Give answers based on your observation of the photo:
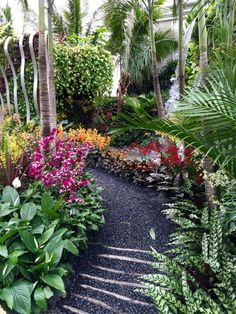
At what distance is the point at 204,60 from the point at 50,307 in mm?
2536

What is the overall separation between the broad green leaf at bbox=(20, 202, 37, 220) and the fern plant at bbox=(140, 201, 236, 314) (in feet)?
3.56

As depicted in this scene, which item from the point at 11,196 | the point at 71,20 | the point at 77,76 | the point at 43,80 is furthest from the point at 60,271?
the point at 71,20

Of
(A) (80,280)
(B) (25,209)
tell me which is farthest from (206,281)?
(B) (25,209)

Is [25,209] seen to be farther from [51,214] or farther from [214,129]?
[214,129]

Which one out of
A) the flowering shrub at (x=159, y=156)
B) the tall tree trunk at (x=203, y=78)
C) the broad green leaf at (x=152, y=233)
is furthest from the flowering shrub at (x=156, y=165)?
the broad green leaf at (x=152, y=233)

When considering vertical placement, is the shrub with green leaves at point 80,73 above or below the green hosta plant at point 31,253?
above

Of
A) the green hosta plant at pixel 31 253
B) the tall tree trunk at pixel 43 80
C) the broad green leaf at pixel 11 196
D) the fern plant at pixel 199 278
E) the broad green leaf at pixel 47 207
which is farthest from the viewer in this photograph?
the tall tree trunk at pixel 43 80

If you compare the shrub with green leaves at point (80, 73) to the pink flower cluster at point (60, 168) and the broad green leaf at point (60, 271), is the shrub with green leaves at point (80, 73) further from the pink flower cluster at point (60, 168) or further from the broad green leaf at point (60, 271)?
the broad green leaf at point (60, 271)

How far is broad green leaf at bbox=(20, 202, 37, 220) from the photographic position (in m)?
2.75

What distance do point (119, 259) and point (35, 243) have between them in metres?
0.80

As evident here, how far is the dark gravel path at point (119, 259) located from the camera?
2.51 meters

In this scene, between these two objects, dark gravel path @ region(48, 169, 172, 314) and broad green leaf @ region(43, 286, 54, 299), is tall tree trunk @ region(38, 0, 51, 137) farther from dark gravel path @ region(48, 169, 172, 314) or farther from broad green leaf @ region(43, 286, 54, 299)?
broad green leaf @ region(43, 286, 54, 299)

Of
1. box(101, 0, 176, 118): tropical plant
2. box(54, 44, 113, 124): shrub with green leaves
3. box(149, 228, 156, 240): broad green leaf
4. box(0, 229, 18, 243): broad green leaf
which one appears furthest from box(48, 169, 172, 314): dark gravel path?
box(101, 0, 176, 118): tropical plant

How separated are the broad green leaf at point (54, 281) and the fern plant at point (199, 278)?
1.97 feet
